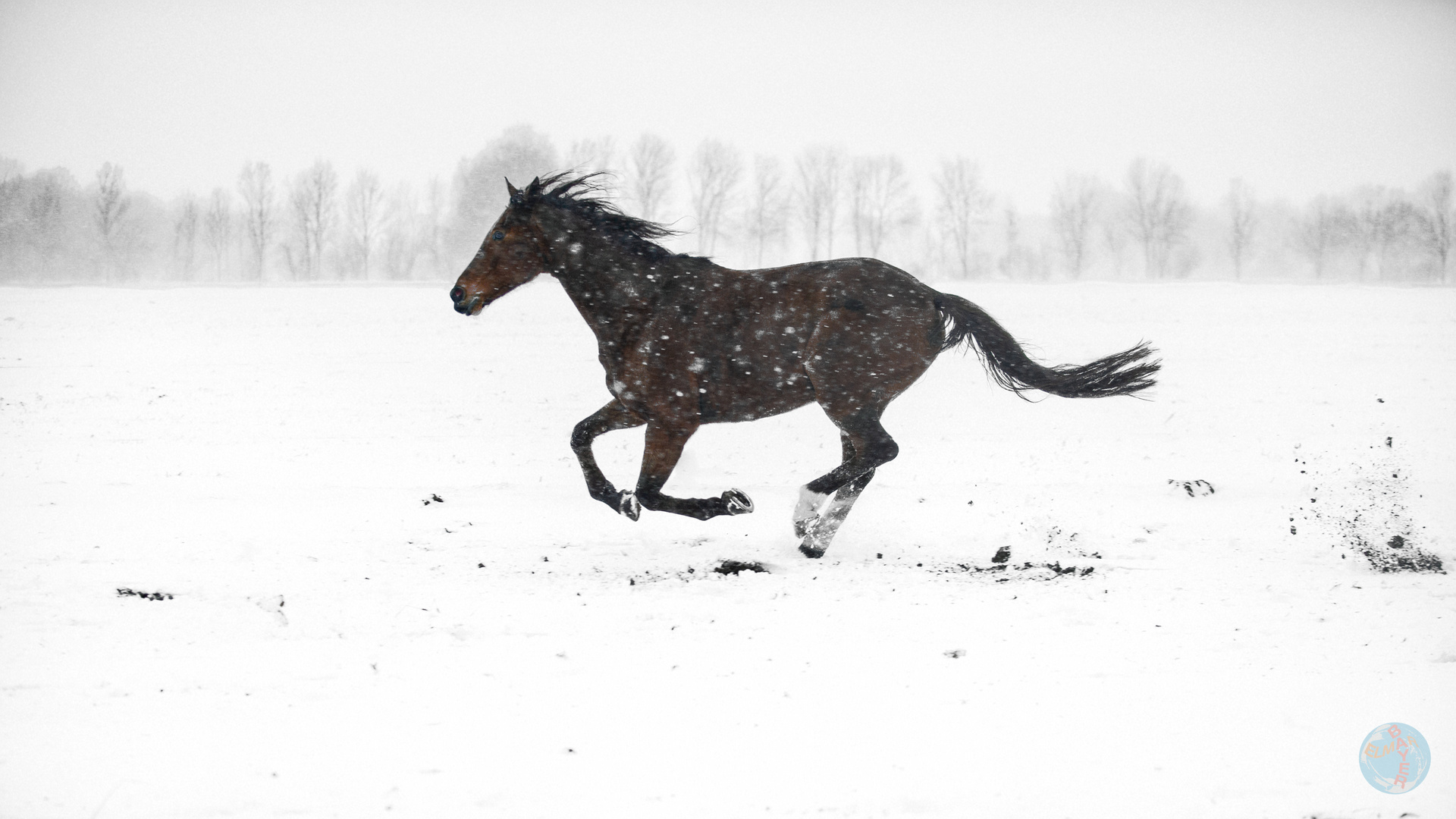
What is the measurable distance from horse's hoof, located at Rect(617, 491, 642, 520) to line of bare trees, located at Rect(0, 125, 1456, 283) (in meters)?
24.9

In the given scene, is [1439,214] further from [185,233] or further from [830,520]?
[185,233]

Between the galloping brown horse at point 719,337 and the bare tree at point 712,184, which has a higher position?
the bare tree at point 712,184

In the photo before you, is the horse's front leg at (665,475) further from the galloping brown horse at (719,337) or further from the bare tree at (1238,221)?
the bare tree at (1238,221)

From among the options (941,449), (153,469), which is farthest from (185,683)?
(941,449)

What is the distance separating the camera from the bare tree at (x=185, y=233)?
1939 inches

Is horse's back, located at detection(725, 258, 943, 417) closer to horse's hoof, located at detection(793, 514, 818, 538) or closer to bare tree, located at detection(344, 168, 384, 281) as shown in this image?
horse's hoof, located at detection(793, 514, 818, 538)

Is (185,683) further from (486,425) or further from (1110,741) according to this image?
(486,425)

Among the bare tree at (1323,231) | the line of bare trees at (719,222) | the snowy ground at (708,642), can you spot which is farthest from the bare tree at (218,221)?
the bare tree at (1323,231)

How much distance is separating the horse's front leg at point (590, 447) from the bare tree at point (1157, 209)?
47.6 m

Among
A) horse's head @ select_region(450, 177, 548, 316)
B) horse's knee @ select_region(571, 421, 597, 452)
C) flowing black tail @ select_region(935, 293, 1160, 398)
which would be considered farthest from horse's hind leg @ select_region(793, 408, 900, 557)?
horse's head @ select_region(450, 177, 548, 316)

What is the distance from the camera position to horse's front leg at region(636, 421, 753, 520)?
6.18 meters

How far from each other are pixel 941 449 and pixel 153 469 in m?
11.2

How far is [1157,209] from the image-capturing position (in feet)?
157

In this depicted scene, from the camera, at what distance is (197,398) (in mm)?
17781
